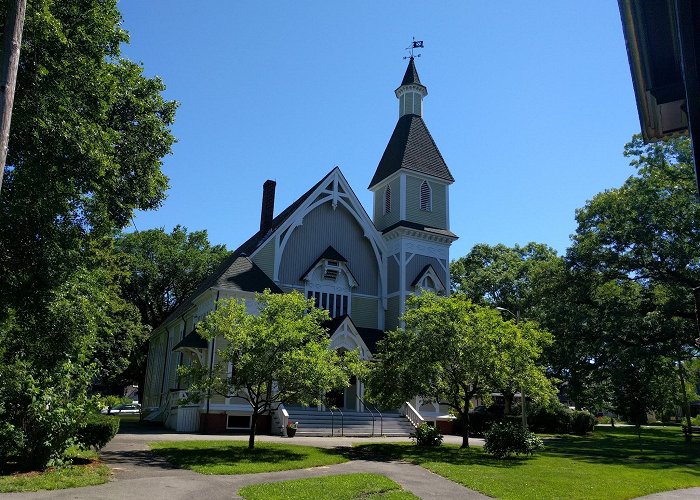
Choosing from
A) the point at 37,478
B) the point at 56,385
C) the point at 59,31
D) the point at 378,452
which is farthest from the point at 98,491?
the point at 378,452

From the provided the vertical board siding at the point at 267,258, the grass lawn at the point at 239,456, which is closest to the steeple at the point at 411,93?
the vertical board siding at the point at 267,258

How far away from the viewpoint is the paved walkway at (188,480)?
35.1 ft

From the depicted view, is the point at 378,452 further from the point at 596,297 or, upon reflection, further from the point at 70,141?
the point at 596,297

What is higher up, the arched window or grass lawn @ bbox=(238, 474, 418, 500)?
the arched window

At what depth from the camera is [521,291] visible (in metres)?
49.6

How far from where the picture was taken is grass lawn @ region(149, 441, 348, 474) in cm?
1455

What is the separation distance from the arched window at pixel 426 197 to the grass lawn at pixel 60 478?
1065 inches

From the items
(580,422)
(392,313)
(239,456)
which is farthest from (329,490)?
(580,422)

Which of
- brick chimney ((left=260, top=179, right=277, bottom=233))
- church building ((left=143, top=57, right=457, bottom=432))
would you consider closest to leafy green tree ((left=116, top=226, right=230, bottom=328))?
church building ((left=143, top=57, right=457, bottom=432))

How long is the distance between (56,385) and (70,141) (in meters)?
5.61

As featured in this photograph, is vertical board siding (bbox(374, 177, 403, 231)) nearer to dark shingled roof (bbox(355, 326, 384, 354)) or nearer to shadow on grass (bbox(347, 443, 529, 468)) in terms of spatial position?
dark shingled roof (bbox(355, 326, 384, 354))

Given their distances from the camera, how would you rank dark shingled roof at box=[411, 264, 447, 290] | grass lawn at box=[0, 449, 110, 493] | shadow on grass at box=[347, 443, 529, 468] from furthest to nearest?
dark shingled roof at box=[411, 264, 447, 290]
shadow on grass at box=[347, 443, 529, 468]
grass lawn at box=[0, 449, 110, 493]

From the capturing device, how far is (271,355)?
18.3 metres

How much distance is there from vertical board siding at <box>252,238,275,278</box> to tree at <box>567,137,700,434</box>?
17.4 m
